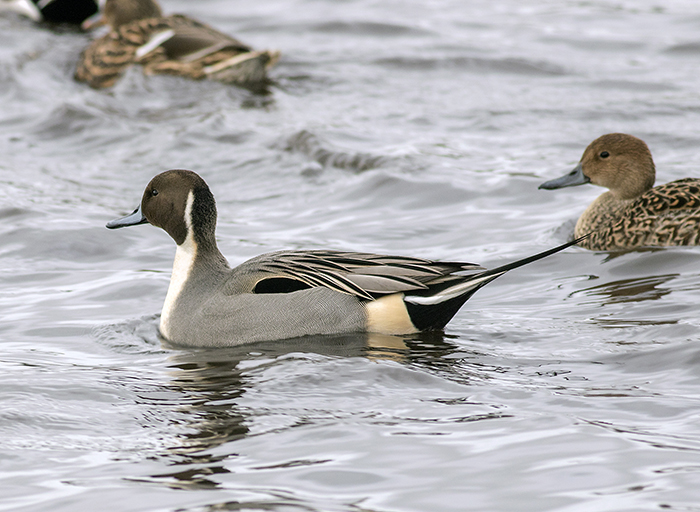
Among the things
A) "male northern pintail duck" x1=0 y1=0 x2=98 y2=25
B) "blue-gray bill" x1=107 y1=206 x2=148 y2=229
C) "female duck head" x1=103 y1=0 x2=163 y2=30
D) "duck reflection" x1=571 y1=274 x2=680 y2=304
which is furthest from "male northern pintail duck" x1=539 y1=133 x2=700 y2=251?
"male northern pintail duck" x1=0 y1=0 x2=98 y2=25

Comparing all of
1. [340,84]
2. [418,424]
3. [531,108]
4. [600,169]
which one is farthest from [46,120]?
[418,424]

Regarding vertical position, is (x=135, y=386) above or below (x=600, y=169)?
below

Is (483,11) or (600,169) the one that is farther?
(483,11)

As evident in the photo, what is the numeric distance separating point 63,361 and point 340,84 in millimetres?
8363

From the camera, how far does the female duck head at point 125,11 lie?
47.5ft

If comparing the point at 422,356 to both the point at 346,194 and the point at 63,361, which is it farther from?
the point at 346,194

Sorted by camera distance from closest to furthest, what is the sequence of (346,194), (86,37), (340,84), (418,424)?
1. (418,424)
2. (346,194)
3. (340,84)
4. (86,37)

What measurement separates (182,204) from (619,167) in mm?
3653

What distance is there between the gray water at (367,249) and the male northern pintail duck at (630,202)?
170mm

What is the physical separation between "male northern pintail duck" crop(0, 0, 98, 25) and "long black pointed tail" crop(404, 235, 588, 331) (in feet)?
39.9

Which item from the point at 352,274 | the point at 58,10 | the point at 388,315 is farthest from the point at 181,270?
the point at 58,10

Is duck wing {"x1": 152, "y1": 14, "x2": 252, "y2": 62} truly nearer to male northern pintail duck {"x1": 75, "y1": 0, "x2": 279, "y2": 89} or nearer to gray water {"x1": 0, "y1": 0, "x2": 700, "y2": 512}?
male northern pintail duck {"x1": 75, "y1": 0, "x2": 279, "y2": 89}

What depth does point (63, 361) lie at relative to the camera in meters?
6.06

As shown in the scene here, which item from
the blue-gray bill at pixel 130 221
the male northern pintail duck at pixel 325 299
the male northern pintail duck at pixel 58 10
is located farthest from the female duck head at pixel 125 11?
the male northern pintail duck at pixel 325 299
